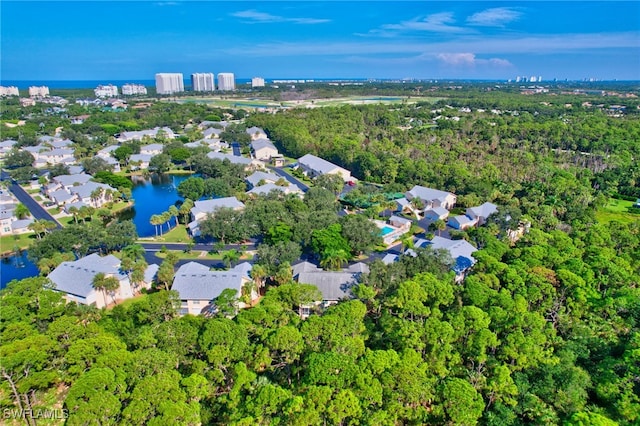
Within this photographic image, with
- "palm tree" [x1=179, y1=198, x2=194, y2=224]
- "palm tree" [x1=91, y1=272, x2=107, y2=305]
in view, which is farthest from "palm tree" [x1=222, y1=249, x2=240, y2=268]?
"palm tree" [x1=179, y1=198, x2=194, y2=224]

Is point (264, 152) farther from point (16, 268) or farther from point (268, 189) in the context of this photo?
point (16, 268)

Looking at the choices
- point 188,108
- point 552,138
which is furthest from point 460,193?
point 188,108

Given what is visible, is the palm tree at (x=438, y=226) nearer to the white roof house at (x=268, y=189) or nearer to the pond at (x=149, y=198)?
the white roof house at (x=268, y=189)

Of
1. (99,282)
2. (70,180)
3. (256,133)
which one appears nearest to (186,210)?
(99,282)

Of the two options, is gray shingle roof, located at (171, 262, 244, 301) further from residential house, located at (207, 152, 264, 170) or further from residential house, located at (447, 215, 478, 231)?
residential house, located at (207, 152, 264, 170)

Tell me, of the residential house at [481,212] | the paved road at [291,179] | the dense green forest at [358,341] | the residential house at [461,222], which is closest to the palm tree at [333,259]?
the dense green forest at [358,341]

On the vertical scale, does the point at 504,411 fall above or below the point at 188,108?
below

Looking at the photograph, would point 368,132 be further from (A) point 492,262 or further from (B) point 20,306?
(B) point 20,306
